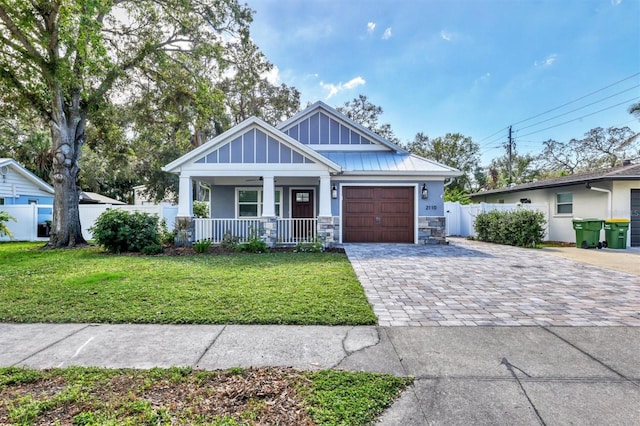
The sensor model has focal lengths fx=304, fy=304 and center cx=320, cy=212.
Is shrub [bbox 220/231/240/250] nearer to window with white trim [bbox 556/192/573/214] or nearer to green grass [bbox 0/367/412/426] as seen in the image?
green grass [bbox 0/367/412/426]

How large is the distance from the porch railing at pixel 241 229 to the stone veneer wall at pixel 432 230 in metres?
4.18

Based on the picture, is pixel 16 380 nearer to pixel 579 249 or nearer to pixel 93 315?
pixel 93 315

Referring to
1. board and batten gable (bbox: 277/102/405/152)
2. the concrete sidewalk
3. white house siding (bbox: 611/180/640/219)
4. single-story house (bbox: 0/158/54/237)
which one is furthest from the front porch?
white house siding (bbox: 611/180/640/219)

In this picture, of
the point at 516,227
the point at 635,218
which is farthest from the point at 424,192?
the point at 635,218

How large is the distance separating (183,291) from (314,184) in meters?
8.82

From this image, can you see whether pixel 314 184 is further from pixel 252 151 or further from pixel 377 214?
pixel 252 151

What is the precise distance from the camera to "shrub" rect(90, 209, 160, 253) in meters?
9.69

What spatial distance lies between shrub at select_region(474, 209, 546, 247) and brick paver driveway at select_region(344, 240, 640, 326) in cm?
314

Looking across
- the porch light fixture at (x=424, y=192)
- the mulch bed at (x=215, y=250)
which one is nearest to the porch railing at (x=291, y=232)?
the mulch bed at (x=215, y=250)

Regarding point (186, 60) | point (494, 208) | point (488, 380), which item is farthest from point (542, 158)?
point (488, 380)

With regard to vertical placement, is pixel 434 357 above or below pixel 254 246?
below

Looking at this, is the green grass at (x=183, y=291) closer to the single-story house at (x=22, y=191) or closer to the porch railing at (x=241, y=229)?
the porch railing at (x=241, y=229)

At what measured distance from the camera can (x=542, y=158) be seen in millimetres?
35250

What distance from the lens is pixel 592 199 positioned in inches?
487
